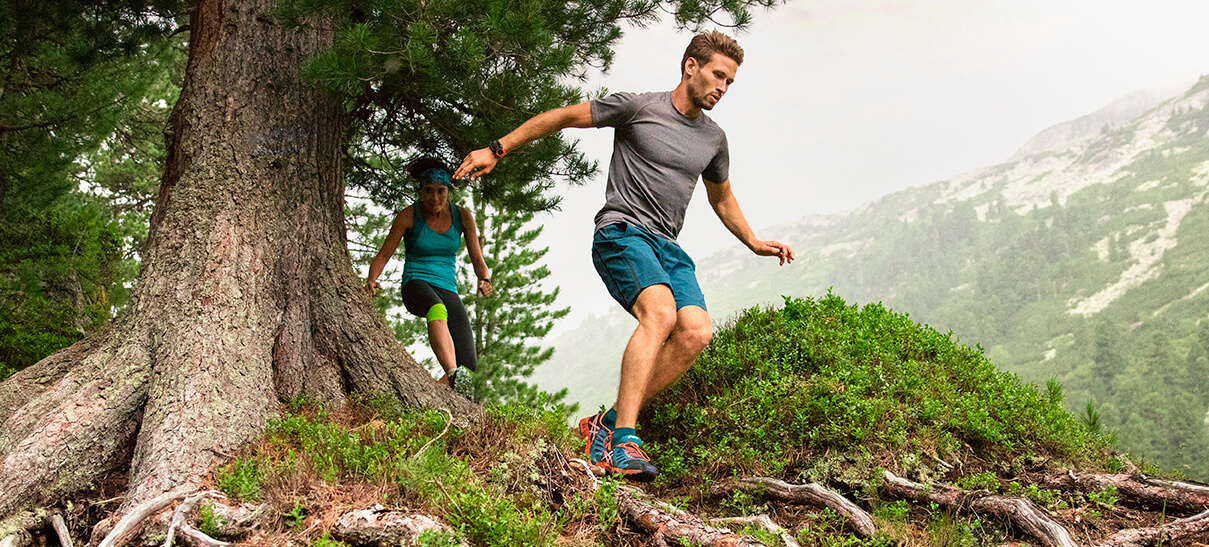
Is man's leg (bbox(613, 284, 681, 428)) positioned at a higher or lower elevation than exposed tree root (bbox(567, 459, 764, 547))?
higher

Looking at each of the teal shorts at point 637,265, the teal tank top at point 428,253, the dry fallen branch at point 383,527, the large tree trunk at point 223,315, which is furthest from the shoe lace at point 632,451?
the teal tank top at point 428,253

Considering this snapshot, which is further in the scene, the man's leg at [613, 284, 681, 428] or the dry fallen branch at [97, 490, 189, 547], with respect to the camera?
the man's leg at [613, 284, 681, 428]

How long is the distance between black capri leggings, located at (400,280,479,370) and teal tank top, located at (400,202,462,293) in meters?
0.06

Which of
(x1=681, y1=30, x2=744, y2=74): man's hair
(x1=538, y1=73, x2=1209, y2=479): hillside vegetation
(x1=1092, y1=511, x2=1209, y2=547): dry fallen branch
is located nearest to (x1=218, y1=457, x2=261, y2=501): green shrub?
(x1=681, y1=30, x2=744, y2=74): man's hair

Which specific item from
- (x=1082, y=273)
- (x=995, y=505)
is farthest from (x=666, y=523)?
(x=1082, y=273)

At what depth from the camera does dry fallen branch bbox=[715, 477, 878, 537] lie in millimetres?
4285

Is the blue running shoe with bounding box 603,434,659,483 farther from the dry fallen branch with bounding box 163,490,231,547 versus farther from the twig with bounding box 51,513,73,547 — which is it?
the twig with bounding box 51,513,73,547

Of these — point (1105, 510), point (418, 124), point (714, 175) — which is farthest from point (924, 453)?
point (418, 124)

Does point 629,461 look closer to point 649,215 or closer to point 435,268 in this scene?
point 649,215

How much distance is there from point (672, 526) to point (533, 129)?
2.28 meters

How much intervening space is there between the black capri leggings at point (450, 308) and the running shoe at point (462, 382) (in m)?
0.17

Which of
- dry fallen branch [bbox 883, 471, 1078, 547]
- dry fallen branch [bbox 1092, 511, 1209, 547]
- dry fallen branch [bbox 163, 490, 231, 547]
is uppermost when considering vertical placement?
dry fallen branch [bbox 163, 490, 231, 547]

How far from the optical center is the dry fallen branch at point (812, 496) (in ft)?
14.1

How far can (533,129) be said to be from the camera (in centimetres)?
445
